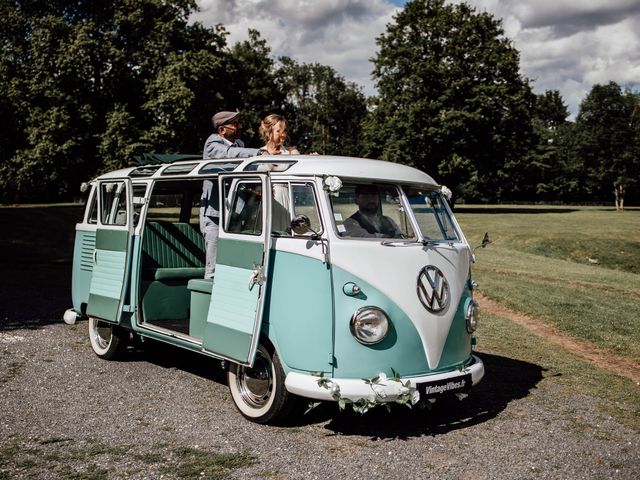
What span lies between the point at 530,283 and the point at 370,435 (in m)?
11.7

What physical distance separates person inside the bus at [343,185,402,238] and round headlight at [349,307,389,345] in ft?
2.42

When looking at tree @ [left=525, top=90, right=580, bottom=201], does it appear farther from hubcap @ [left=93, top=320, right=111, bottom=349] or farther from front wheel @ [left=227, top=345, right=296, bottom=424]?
front wheel @ [left=227, top=345, right=296, bottom=424]

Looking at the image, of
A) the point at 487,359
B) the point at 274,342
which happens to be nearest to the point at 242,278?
the point at 274,342

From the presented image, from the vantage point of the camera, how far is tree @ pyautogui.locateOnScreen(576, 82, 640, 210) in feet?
212

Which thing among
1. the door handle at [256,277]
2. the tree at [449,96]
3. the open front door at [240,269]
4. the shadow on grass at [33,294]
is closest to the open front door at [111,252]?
the open front door at [240,269]

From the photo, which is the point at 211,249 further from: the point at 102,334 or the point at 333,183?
the point at 102,334

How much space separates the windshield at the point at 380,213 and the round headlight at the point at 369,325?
696 millimetres

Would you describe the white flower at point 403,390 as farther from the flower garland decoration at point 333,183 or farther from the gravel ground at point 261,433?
the flower garland decoration at point 333,183

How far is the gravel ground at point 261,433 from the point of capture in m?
5.28

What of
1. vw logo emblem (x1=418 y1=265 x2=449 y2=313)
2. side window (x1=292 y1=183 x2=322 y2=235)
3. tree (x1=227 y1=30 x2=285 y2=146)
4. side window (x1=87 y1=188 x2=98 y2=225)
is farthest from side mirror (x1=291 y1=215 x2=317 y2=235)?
tree (x1=227 y1=30 x2=285 y2=146)

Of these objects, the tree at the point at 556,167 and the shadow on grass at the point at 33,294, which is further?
the tree at the point at 556,167

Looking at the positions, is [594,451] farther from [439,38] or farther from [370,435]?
[439,38]

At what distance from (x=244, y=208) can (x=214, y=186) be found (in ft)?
4.18

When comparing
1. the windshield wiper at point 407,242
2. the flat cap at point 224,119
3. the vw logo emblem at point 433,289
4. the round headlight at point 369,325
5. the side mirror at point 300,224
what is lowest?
the round headlight at point 369,325
